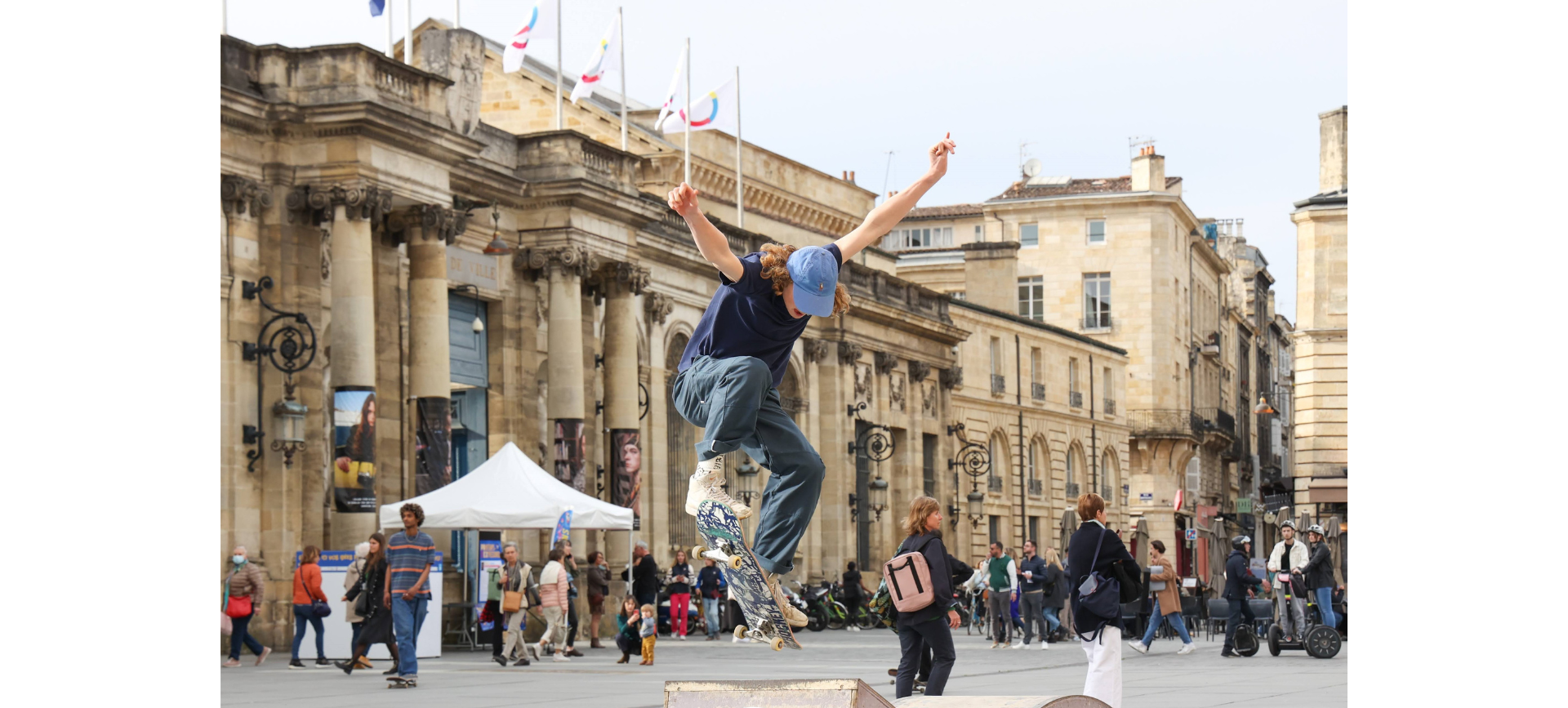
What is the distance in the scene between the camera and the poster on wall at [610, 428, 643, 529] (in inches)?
1237

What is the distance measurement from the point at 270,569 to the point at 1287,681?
46.3 feet

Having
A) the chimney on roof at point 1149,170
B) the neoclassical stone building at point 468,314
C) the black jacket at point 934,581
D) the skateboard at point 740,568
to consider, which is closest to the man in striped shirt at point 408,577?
the black jacket at point 934,581

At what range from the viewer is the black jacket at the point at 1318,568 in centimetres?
2078

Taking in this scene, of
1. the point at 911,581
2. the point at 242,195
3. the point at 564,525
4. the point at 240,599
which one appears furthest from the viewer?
the point at 242,195

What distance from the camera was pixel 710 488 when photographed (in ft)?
22.0

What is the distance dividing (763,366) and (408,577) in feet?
36.6

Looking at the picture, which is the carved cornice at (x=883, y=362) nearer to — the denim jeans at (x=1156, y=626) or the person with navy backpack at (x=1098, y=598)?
the denim jeans at (x=1156, y=626)

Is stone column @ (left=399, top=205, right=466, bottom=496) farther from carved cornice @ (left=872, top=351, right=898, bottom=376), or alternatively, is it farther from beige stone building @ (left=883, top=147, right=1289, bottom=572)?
beige stone building @ (left=883, top=147, right=1289, bottom=572)

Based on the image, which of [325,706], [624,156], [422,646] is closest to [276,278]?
[422,646]

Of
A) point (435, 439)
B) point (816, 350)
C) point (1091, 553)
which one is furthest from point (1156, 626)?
point (816, 350)

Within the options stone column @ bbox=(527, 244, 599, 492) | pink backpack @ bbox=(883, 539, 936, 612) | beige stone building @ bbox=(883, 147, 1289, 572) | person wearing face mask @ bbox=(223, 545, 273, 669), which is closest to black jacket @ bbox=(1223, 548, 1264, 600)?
person wearing face mask @ bbox=(223, 545, 273, 669)

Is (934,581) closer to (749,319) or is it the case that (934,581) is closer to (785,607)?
(785,607)

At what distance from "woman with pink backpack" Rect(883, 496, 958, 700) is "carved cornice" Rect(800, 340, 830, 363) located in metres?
31.7

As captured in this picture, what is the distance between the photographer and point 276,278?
25.5 metres
